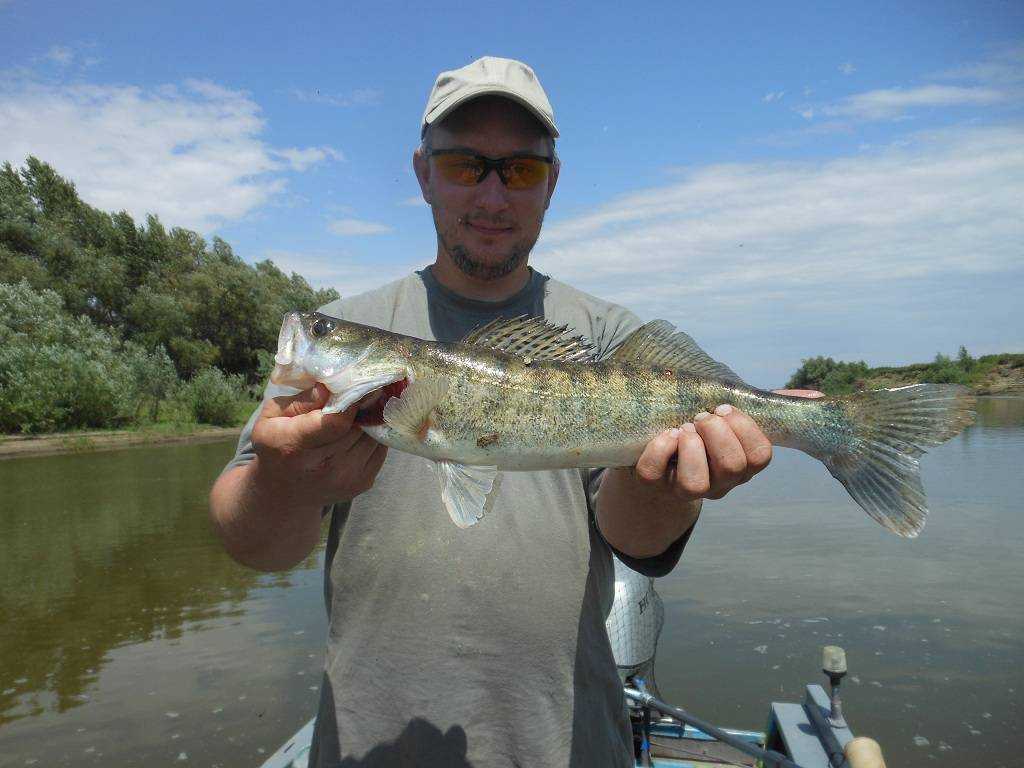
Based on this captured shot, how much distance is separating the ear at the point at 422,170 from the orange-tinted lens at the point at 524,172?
0.48m

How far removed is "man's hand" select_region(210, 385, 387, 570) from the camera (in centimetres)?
237

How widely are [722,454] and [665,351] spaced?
65 centimetres

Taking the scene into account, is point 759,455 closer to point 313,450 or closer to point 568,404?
point 568,404

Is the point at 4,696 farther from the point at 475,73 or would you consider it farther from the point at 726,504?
the point at 726,504

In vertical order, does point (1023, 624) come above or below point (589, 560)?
below

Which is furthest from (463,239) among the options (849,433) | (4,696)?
(4,696)

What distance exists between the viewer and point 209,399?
38.2 metres

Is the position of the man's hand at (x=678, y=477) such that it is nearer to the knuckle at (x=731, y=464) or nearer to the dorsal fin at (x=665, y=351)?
the knuckle at (x=731, y=464)

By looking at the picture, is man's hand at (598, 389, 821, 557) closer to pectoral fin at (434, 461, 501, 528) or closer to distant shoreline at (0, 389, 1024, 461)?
pectoral fin at (434, 461, 501, 528)

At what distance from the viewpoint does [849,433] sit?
2.98 m

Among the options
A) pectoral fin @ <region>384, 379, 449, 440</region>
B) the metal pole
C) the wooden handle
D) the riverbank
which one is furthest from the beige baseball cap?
the riverbank

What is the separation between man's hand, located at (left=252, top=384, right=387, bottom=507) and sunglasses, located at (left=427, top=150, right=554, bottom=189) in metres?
1.43

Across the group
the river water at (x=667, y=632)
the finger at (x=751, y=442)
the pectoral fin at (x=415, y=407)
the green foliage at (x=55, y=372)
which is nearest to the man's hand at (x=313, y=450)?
the pectoral fin at (x=415, y=407)

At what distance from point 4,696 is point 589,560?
10.2 metres
